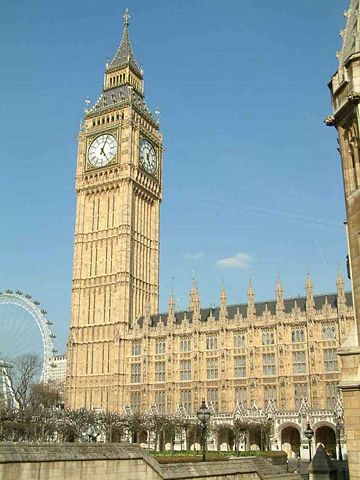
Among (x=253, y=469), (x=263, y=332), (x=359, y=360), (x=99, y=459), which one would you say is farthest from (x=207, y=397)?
(x=359, y=360)

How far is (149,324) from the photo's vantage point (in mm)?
→ 84938

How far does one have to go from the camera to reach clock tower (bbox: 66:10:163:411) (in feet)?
280

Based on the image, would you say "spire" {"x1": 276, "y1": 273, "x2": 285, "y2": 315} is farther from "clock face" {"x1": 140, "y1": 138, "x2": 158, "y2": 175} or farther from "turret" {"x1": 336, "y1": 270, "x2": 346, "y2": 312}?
"clock face" {"x1": 140, "y1": 138, "x2": 158, "y2": 175}

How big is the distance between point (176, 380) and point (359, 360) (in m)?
66.3

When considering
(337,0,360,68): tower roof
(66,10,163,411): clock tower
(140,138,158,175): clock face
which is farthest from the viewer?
(140,138,158,175): clock face

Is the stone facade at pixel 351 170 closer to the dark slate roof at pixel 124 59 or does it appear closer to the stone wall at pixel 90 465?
the stone wall at pixel 90 465

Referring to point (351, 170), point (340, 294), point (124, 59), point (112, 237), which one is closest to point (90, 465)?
point (351, 170)

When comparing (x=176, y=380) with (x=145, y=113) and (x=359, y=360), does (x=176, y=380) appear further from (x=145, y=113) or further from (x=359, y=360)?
(x=359, y=360)

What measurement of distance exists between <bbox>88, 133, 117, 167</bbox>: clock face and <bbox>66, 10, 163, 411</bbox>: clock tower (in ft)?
0.55

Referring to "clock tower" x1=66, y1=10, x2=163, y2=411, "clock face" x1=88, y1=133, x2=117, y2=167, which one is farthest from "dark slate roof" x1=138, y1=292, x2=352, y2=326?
"clock face" x1=88, y1=133, x2=117, y2=167

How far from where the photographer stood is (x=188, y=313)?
8606 cm

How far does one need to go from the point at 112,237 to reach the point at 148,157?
16.7 m

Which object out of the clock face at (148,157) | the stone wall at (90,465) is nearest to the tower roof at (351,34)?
the stone wall at (90,465)

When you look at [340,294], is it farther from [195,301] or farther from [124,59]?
[124,59]
